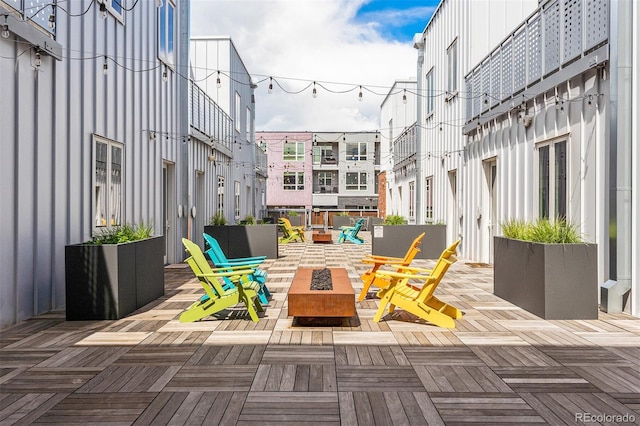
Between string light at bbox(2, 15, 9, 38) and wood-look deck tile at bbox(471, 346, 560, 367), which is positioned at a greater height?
string light at bbox(2, 15, 9, 38)

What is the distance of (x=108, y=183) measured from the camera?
7.39 m

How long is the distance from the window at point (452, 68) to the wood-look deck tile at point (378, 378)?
993 centimetres

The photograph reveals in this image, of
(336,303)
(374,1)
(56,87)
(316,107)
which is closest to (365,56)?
(374,1)

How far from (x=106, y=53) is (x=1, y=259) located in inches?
138

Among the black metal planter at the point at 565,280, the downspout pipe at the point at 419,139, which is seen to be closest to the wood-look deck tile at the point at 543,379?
the black metal planter at the point at 565,280

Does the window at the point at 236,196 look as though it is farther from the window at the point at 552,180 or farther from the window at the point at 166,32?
the window at the point at 552,180

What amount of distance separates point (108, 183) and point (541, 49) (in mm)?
6657

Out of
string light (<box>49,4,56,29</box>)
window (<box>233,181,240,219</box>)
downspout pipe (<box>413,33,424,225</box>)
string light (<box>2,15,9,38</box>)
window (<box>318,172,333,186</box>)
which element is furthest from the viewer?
window (<box>318,172,333,186</box>)

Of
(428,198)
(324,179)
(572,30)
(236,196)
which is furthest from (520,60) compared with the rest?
(324,179)

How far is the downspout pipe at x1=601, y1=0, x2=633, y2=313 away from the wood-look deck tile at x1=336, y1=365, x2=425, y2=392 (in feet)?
10.7

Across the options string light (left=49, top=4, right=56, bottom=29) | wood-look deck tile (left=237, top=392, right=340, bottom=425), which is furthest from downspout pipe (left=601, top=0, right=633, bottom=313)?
string light (left=49, top=4, right=56, bottom=29)

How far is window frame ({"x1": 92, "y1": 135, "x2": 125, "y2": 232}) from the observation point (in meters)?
6.94

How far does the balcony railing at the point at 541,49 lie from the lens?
6125 millimetres

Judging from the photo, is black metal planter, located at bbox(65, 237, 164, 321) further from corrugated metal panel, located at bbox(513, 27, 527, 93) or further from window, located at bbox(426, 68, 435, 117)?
window, located at bbox(426, 68, 435, 117)
